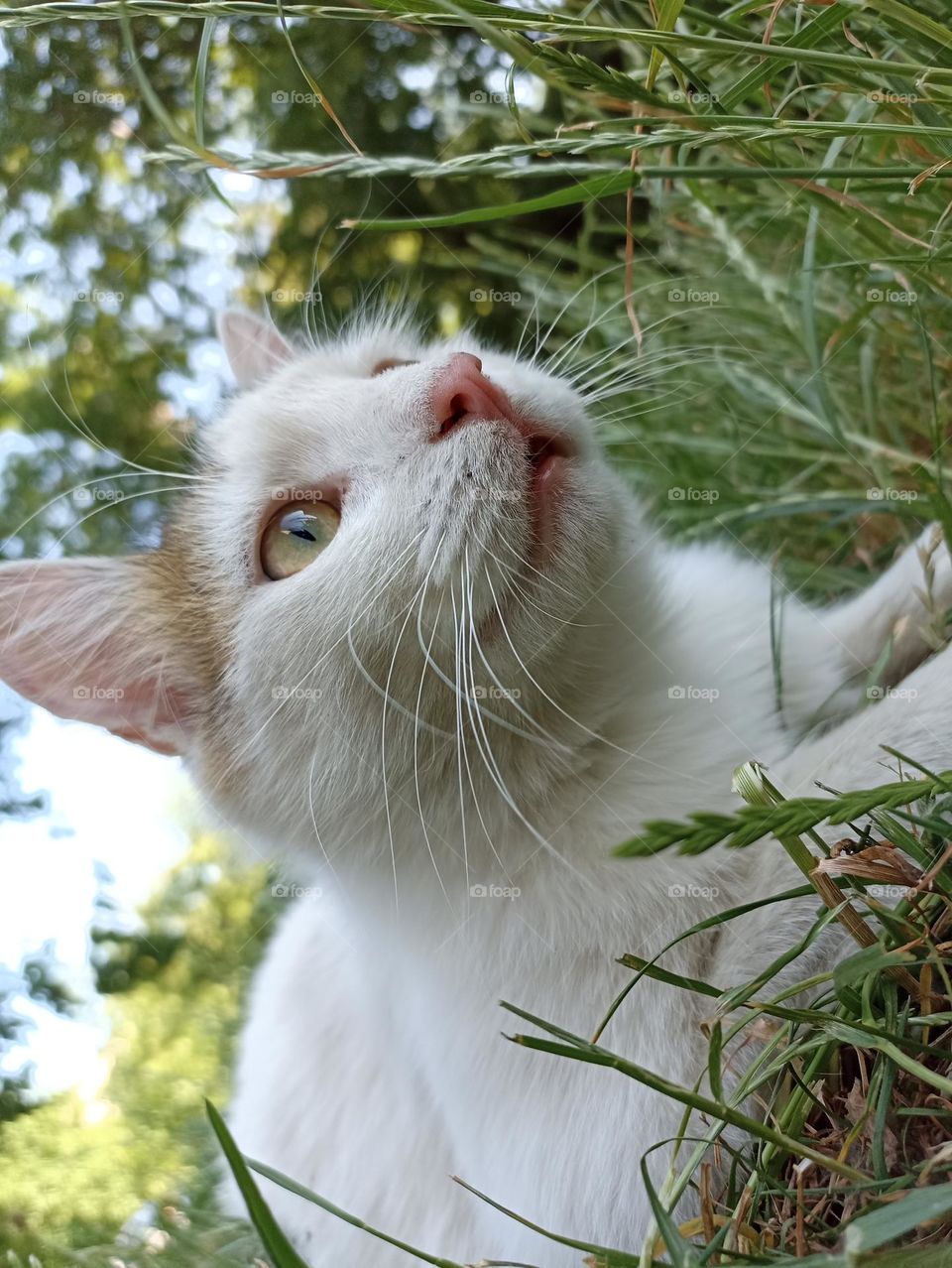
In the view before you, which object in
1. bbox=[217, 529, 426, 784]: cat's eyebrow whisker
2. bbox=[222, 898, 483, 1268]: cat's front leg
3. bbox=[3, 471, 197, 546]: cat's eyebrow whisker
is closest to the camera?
bbox=[217, 529, 426, 784]: cat's eyebrow whisker

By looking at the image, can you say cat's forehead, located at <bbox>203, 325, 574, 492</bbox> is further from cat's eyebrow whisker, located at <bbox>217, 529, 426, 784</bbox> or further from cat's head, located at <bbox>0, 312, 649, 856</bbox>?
cat's eyebrow whisker, located at <bbox>217, 529, 426, 784</bbox>

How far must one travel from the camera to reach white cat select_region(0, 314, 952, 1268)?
96 centimetres

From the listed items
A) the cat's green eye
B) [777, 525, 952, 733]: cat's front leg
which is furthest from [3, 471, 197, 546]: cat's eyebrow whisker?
[777, 525, 952, 733]: cat's front leg

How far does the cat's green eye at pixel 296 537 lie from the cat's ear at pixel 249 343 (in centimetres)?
45

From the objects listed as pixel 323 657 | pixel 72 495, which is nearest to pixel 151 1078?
pixel 72 495

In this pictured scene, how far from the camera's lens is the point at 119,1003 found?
1.88 m

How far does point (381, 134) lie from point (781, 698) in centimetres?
113

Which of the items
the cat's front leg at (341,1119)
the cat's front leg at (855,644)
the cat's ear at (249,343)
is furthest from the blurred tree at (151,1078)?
the cat's front leg at (855,644)

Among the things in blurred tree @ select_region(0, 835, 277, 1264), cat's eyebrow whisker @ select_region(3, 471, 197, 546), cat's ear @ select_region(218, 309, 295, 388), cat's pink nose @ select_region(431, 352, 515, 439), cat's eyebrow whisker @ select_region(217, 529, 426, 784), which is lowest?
blurred tree @ select_region(0, 835, 277, 1264)

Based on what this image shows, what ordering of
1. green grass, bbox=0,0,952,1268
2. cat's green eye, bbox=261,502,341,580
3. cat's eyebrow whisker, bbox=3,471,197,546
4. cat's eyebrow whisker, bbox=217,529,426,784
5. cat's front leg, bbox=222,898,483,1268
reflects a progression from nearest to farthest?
green grass, bbox=0,0,952,1268 < cat's eyebrow whisker, bbox=217,529,426,784 < cat's green eye, bbox=261,502,341,580 < cat's front leg, bbox=222,898,483,1268 < cat's eyebrow whisker, bbox=3,471,197,546

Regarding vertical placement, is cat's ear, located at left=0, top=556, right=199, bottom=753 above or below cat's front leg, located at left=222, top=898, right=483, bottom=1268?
above

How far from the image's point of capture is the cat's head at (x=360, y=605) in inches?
38.2

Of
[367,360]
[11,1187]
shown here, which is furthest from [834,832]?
[11,1187]

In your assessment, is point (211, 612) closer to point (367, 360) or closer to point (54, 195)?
point (367, 360)
